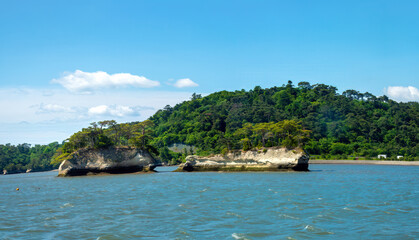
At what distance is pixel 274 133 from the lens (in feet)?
200

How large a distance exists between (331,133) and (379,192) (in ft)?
274

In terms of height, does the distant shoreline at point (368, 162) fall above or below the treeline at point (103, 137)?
below

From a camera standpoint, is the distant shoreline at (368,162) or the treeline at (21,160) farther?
the treeline at (21,160)

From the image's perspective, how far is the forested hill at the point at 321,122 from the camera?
97.6 metres

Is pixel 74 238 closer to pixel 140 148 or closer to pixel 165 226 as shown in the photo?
pixel 165 226

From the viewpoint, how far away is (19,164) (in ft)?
401

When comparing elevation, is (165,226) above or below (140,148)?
below

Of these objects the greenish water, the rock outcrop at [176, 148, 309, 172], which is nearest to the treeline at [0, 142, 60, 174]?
the rock outcrop at [176, 148, 309, 172]

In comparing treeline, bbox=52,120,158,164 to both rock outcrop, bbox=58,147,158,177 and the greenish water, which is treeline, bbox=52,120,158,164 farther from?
the greenish water

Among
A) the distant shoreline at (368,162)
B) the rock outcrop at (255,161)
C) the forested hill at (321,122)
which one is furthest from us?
the forested hill at (321,122)

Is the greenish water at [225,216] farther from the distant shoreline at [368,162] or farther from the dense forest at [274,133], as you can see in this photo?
the distant shoreline at [368,162]

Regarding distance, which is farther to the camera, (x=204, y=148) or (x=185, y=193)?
(x=204, y=148)

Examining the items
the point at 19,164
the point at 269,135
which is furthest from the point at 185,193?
the point at 19,164

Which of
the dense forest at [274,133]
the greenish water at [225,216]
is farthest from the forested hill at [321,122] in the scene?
the greenish water at [225,216]
